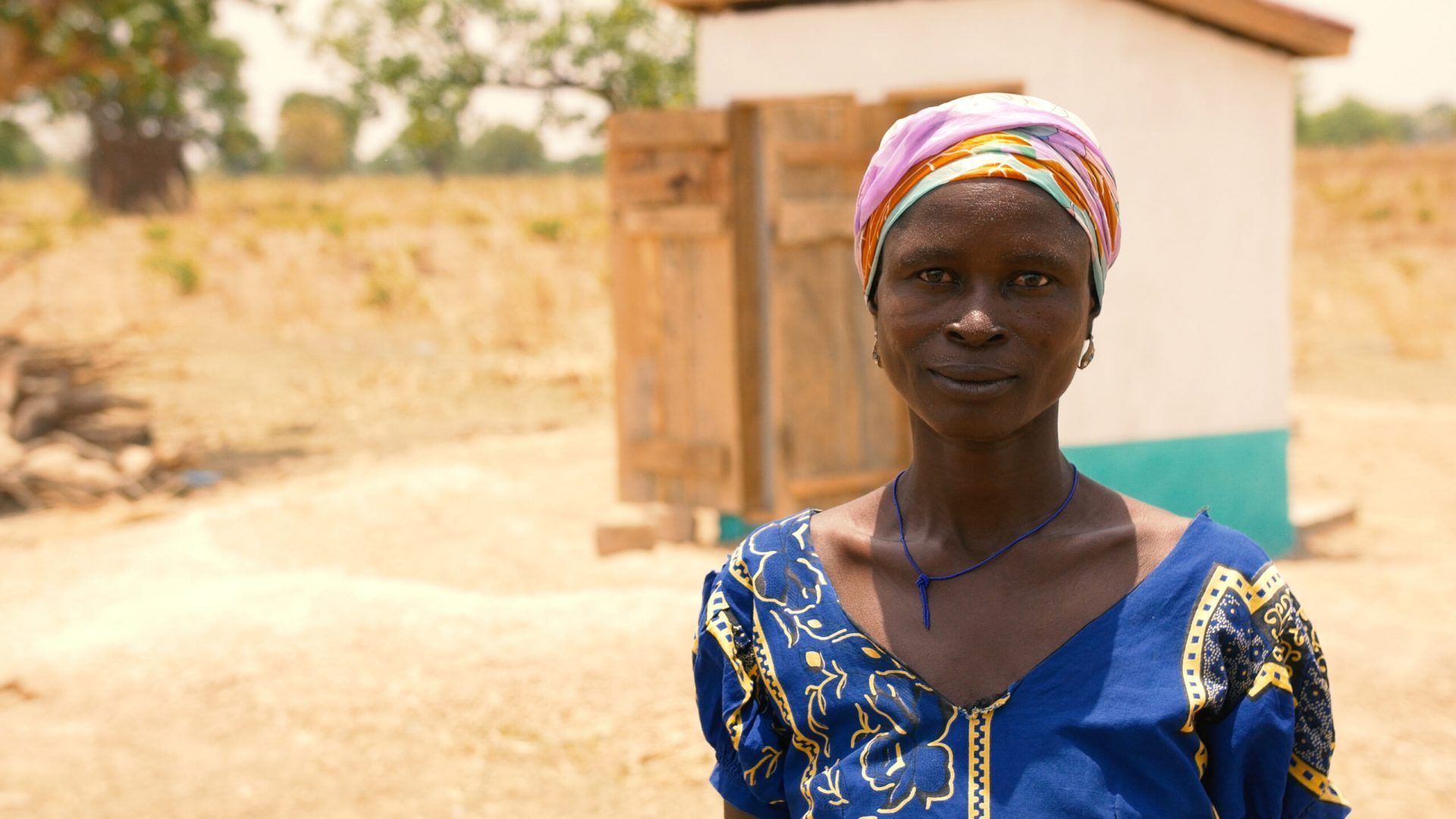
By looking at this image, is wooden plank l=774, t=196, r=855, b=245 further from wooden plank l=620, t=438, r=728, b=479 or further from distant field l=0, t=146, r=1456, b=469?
distant field l=0, t=146, r=1456, b=469

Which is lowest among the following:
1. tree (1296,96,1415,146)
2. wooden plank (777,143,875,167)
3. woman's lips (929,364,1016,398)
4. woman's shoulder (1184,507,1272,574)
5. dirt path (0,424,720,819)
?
dirt path (0,424,720,819)

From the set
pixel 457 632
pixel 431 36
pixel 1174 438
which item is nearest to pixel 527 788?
pixel 457 632

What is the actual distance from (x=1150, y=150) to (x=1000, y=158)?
465 cm

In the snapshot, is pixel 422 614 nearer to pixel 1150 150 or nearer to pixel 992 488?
pixel 1150 150

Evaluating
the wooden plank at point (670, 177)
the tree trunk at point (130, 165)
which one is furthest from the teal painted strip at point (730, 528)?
the tree trunk at point (130, 165)

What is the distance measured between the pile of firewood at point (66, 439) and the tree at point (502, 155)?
206 feet

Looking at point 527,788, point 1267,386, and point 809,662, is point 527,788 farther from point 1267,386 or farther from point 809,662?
point 1267,386

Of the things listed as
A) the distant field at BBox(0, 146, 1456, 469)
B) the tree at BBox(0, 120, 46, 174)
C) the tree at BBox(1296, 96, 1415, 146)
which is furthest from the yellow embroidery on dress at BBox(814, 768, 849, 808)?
the tree at BBox(1296, 96, 1415, 146)

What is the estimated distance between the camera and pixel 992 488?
1.57 meters

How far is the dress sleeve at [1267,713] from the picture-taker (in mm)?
1411

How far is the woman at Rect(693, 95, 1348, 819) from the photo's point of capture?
142 cm

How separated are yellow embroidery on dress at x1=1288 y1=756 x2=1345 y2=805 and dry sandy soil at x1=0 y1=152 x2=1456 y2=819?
2.46 metres

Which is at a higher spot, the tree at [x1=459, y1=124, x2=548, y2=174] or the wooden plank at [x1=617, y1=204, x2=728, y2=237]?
the wooden plank at [x1=617, y1=204, x2=728, y2=237]

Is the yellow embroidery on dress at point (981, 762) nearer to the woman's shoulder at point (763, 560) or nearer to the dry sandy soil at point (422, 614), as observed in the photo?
the woman's shoulder at point (763, 560)
